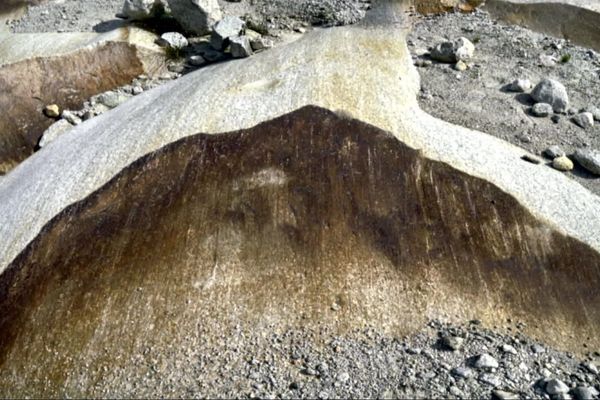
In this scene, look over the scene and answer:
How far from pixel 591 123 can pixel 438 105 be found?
2962 millimetres

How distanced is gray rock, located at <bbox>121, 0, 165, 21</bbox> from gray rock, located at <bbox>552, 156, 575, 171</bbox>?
37.0 feet

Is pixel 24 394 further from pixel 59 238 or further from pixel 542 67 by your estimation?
pixel 542 67

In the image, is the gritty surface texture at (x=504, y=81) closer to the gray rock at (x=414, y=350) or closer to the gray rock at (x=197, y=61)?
the gray rock at (x=414, y=350)

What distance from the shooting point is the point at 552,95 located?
42.0ft

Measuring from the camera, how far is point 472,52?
48.5ft

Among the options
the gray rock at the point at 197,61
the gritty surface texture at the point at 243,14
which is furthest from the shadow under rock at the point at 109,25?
the gray rock at the point at 197,61

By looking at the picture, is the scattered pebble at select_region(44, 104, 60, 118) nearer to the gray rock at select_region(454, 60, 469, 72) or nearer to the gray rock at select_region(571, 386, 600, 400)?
the gray rock at select_region(454, 60, 469, 72)

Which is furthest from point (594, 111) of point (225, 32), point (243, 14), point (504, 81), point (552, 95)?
point (243, 14)

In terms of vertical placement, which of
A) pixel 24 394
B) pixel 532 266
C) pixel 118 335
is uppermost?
pixel 532 266

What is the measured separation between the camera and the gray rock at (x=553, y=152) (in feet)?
37.7

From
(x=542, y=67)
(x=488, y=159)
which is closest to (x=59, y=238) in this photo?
(x=488, y=159)

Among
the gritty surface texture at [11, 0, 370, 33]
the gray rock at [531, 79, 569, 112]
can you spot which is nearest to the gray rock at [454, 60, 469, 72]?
the gray rock at [531, 79, 569, 112]

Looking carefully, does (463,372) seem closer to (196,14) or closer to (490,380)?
(490,380)

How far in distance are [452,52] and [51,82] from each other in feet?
32.3
